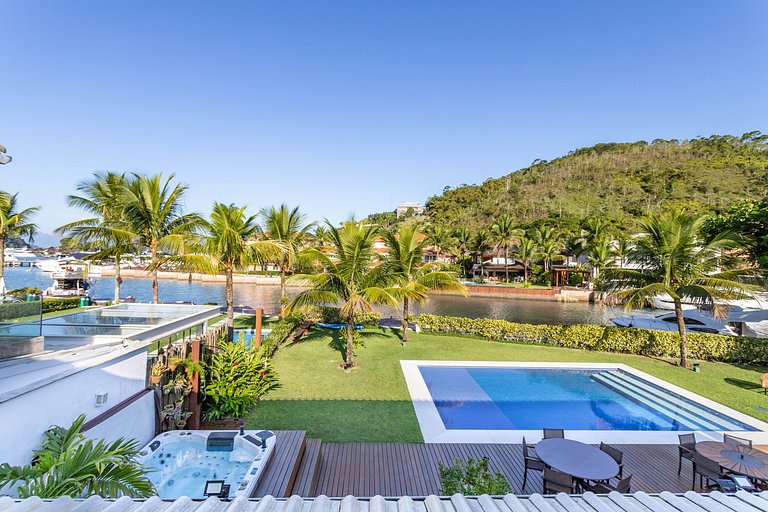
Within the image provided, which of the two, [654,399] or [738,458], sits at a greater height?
[738,458]

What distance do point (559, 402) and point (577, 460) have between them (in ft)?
15.9

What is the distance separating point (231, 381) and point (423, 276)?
8.08 metres

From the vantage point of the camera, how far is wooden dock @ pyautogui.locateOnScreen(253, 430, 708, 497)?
5023 millimetres

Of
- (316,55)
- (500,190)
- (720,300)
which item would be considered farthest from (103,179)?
(500,190)

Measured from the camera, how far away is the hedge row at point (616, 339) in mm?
11953

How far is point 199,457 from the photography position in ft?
19.0

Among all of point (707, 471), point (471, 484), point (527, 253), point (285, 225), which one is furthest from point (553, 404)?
point (527, 253)

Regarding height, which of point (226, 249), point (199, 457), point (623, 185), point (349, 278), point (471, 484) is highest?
point (623, 185)

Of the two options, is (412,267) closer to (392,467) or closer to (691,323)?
(392,467)

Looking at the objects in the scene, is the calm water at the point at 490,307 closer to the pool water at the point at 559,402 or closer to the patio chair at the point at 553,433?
the pool water at the point at 559,402

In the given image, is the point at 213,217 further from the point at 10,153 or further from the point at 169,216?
the point at 10,153

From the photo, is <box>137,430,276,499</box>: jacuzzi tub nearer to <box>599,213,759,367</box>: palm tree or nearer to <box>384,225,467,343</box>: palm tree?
<box>384,225,467,343</box>: palm tree

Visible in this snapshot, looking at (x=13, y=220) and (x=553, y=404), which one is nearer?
(x=553, y=404)

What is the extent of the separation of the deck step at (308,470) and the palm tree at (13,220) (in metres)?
16.6
